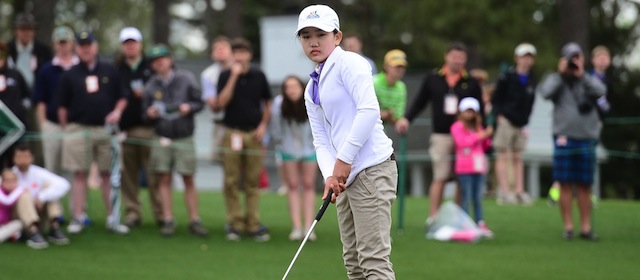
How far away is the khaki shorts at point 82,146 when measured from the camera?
1262 cm

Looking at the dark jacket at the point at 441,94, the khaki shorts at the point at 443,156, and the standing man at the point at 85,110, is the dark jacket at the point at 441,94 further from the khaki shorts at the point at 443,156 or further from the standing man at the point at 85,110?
the standing man at the point at 85,110

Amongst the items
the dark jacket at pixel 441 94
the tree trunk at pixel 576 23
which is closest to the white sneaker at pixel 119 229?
the dark jacket at pixel 441 94

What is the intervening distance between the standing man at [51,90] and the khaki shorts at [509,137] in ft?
19.9

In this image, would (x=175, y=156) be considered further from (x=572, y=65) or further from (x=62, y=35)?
(x=572, y=65)

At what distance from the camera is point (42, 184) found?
38.8 ft

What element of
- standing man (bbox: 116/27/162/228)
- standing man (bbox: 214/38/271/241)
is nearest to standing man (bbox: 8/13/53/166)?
standing man (bbox: 116/27/162/228)

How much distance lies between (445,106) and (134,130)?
3405mm

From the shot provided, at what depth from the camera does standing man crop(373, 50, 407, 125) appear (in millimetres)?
13164

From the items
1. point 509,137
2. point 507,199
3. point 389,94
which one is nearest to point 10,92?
point 389,94

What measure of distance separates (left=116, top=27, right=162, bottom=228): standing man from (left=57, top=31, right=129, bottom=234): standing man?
202mm

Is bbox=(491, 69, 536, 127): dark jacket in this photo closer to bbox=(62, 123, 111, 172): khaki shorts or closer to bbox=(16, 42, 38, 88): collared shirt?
bbox=(62, 123, 111, 172): khaki shorts

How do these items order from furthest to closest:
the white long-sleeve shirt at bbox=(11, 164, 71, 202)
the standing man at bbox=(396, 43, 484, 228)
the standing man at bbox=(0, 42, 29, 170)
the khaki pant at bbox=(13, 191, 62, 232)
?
the standing man at bbox=(396, 43, 484, 228)
the standing man at bbox=(0, 42, 29, 170)
the white long-sleeve shirt at bbox=(11, 164, 71, 202)
the khaki pant at bbox=(13, 191, 62, 232)

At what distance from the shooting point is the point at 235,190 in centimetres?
1241

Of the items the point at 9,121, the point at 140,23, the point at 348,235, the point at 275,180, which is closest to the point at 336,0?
the point at 275,180
